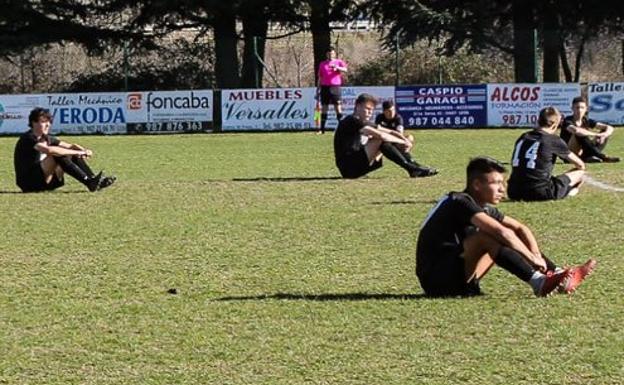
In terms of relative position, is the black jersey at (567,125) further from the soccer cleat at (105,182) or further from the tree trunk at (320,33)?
the tree trunk at (320,33)

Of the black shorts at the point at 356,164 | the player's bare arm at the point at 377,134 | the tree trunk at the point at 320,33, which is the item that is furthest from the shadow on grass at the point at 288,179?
the tree trunk at the point at 320,33

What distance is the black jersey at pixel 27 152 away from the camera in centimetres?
1398

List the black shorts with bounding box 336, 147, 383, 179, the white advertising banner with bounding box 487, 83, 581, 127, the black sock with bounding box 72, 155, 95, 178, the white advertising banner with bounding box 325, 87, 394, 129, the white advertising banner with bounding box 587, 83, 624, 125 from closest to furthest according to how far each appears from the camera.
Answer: the black sock with bounding box 72, 155, 95, 178 < the black shorts with bounding box 336, 147, 383, 179 < the white advertising banner with bounding box 587, 83, 624, 125 < the white advertising banner with bounding box 487, 83, 581, 127 < the white advertising banner with bounding box 325, 87, 394, 129

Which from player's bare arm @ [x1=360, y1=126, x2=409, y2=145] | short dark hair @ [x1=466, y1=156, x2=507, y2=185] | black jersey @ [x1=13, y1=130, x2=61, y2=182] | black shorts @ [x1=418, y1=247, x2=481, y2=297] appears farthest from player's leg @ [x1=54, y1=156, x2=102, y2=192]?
short dark hair @ [x1=466, y1=156, x2=507, y2=185]

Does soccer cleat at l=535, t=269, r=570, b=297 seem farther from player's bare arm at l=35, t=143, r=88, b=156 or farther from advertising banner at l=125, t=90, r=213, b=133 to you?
advertising banner at l=125, t=90, r=213, b=133

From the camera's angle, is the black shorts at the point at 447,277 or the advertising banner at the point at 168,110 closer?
the black shorts at the point at 447,277

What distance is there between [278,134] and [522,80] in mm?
9167

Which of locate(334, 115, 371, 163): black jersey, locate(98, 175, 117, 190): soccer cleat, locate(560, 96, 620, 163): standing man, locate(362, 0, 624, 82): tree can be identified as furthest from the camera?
locate(362, 0, 624, 82): tree

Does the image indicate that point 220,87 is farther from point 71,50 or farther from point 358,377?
point 358,377

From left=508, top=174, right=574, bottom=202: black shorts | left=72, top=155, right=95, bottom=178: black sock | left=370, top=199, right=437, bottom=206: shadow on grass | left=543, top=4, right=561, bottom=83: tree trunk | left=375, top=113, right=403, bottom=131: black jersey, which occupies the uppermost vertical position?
left=543, top=4, right=561, bottom=83: tree trunk

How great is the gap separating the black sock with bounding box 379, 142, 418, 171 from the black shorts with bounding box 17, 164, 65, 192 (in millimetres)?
4069

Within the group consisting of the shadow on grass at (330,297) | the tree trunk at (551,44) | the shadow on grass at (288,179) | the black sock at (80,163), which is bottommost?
the shadow on grass at (288,179)

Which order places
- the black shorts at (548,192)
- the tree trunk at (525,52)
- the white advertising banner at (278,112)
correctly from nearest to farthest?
the black shorts at (548,192), the white advertising banner at (278,112), the tree trunk at (525,52)

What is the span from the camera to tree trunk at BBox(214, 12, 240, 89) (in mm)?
35541
